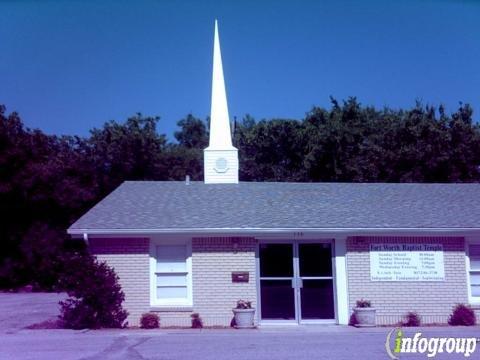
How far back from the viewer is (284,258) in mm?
16484

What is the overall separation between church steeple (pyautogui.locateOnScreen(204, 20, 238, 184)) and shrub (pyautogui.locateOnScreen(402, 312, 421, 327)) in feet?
27.3

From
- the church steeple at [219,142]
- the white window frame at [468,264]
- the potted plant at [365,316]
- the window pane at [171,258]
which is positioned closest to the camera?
the potted plant at [365,316]

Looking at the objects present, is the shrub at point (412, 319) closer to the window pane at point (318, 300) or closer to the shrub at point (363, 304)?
the shrub at point (363, 304)

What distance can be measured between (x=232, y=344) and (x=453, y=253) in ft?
26.1

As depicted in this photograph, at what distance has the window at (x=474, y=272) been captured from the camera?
16.4m

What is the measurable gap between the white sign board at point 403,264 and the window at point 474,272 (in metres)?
0.97

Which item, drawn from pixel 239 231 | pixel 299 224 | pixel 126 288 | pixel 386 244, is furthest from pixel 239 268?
pixel 386 244

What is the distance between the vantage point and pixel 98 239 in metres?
15.8

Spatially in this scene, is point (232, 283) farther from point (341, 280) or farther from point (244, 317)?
point (341, 280)

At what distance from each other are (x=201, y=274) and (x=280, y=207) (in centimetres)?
372

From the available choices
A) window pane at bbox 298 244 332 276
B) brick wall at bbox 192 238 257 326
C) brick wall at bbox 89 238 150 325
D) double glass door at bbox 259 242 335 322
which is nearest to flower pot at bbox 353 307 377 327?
double glass door at bbox 259 242 335 322

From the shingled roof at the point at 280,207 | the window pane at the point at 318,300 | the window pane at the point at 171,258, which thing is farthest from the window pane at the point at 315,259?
the window pane at the point at 171,258

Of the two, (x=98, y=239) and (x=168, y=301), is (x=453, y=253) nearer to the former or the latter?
(x=168, y=301)

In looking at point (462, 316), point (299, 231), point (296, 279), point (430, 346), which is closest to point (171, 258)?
point (296, 279)
